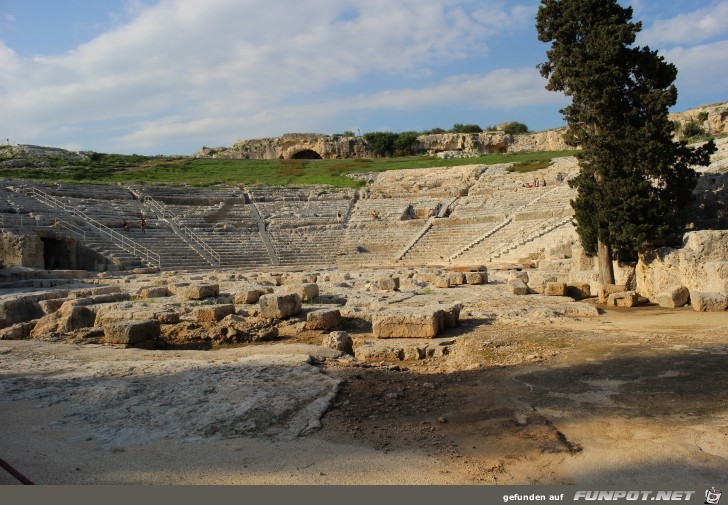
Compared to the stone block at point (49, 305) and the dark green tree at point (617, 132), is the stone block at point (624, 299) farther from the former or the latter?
the stone block at point (49, 305)

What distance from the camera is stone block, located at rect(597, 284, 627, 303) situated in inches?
514

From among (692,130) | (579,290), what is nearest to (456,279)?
(579,290)

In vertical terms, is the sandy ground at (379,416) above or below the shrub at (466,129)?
below

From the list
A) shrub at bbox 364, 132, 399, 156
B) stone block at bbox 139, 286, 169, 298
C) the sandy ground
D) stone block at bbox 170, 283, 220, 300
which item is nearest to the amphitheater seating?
stone block at bbox 139, 286, 169, 298

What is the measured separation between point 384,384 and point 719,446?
11.2ft

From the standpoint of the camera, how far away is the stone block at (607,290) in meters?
13.1

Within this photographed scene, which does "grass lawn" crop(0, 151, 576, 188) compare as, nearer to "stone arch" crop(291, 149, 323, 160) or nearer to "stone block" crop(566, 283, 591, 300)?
"stone arch" crop(291, 149, 323, 160)

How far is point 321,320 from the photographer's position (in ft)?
34.7

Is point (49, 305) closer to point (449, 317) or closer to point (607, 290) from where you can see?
point (449, 317)

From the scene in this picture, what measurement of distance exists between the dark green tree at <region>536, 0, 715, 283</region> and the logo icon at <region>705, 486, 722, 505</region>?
10.8 metres

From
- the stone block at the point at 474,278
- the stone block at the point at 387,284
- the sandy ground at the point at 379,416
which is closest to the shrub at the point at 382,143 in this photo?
the stone block at the point at 474,278

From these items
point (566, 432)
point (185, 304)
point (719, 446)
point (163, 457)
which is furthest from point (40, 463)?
point (185, 304)

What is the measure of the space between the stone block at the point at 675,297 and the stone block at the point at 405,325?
5534mm

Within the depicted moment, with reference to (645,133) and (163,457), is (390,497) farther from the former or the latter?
(645,133)
